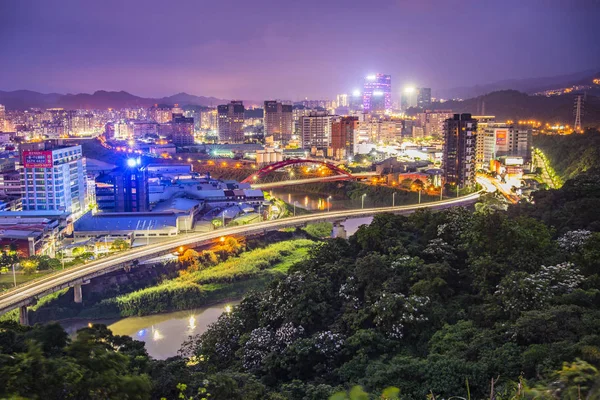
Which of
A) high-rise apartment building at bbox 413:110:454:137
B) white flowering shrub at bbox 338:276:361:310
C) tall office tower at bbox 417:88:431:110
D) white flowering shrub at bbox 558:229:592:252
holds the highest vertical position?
tall office tower at bbox 417:88:431:110

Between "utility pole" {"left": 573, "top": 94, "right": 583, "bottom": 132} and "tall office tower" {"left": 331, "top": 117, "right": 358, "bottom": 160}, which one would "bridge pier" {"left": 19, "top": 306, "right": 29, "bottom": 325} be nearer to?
"tall office tower" {"left": 331, "top": 117, "right": 358, "bottom": 160}

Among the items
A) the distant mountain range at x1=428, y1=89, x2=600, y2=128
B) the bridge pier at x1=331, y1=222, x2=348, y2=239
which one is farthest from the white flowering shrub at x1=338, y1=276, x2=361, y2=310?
the distant mountain range at x1=428, y1=89, x2=600, y2=128

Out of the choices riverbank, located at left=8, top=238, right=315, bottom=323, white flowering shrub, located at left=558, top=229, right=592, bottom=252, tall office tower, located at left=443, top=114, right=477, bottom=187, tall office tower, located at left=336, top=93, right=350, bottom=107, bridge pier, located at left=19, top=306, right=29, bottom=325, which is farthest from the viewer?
tall office tower, located at left=336, top=93, right=350, bottom=107

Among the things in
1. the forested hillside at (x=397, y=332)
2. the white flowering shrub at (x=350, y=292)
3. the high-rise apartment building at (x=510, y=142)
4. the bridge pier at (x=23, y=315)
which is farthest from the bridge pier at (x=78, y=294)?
the high-rise apartment building at (x=510, y=142)

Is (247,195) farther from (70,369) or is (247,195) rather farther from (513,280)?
(70,369)

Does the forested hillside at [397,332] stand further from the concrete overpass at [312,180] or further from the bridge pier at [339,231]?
the concrete overpass at [312,180]

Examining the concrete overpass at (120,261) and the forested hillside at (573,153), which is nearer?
the concrete overpass at (120,261)

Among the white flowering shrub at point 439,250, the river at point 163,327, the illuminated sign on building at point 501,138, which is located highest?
the illuminated sign on building at point 501,138
